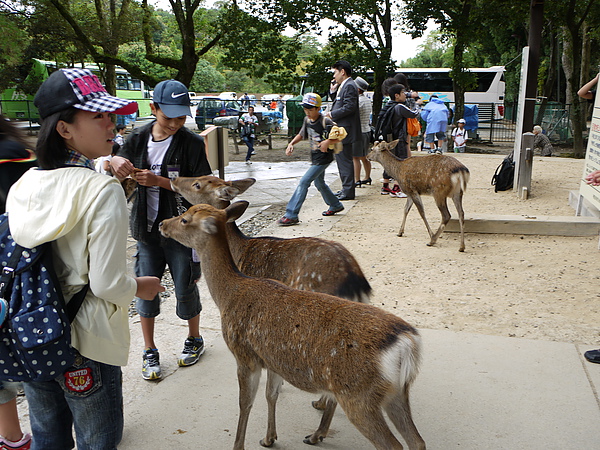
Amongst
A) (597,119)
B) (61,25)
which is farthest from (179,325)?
(61,25)

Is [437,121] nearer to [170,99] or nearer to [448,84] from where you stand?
[170,99]

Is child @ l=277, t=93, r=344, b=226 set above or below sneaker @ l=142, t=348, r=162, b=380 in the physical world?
above

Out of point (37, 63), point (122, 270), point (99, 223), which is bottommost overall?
point (122, 270)

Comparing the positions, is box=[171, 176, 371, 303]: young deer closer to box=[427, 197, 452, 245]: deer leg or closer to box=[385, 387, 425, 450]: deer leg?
box=[385, 387, 425, 450]: deer leg

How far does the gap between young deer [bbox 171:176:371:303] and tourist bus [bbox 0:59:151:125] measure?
19049 millimetres

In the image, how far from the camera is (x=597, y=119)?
686 centimetres

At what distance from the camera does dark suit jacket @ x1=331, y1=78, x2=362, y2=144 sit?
29.1ft

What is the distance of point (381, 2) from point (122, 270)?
1829 centimetres

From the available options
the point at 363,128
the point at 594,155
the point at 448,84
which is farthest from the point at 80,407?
the point at 448,84

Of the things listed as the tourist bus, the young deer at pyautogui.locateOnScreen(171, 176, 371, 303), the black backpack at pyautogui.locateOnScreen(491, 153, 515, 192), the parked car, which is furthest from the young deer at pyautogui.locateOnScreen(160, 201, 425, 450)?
the parked car

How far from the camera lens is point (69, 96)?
194cm

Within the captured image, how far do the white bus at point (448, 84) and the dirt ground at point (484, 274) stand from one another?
25.8 m

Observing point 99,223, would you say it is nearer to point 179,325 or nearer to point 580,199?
point 179,325

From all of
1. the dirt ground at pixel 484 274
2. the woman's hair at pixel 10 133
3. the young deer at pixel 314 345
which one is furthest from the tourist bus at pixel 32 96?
the young deer at pixel 314 345
